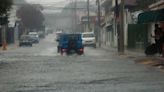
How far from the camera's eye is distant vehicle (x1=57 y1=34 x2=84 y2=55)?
1850 inches

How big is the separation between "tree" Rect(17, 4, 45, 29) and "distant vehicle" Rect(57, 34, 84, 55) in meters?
76.4

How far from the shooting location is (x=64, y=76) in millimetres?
21844

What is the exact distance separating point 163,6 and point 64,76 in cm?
1596

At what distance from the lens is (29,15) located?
125125 mm

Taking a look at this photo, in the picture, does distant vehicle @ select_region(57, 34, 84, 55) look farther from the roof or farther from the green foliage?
the green foliage

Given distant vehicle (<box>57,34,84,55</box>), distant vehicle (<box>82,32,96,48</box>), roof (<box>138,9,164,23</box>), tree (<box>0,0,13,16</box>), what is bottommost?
distant vehicle (<box>82,32,96,48</box>)

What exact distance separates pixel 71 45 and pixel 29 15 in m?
78.7

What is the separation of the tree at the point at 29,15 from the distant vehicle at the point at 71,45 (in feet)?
251

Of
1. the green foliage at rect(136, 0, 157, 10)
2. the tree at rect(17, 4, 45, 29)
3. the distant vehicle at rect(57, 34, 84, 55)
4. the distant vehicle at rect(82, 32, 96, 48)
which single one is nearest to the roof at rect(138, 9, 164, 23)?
the distant vehicle at rect(57, 34, 84, 55)

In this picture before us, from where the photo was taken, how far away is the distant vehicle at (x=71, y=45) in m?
47.0

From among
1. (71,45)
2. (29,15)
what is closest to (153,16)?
(71,45)

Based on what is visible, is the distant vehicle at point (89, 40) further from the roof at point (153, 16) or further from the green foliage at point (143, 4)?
the roof at point (153, 16)

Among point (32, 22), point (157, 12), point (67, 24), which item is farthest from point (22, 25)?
point (157, 12)

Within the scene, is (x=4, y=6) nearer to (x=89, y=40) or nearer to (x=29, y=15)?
(x=89, y=40)
